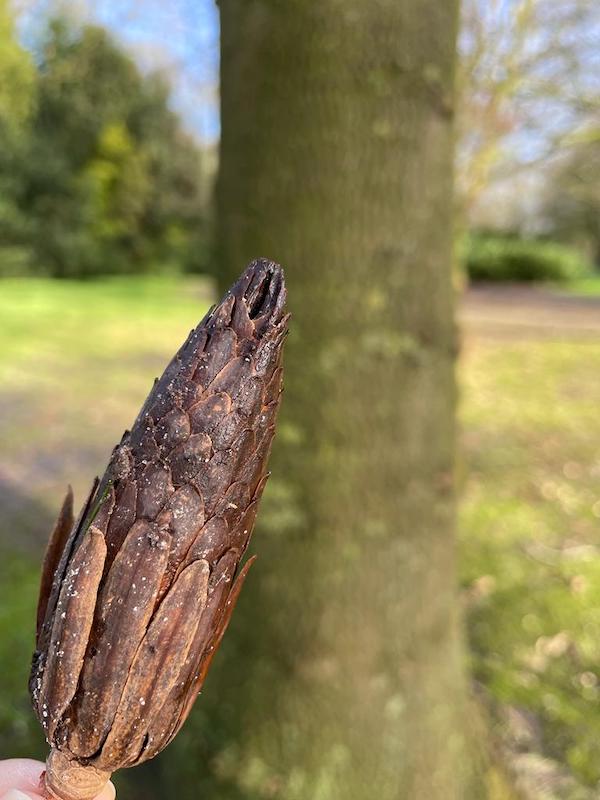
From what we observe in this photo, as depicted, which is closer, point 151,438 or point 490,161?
point 151,438

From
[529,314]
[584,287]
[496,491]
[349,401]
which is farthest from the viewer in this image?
[584,287]

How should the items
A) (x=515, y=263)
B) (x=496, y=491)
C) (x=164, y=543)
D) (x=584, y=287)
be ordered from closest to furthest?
1. (x=164, y=543)
2. (x=496, y=491)
3. (x=584, y=287)
4. (x=515, y=263)

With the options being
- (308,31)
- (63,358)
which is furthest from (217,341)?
(63,358)

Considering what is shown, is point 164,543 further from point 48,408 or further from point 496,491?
point 48,408

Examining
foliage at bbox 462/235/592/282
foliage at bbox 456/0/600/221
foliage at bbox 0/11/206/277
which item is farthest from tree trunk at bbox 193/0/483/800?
foliage at bbox 462/235/592/282

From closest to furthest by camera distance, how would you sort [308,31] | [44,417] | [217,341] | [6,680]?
[217,341]
[308,31]
[6,680]
[44,417]

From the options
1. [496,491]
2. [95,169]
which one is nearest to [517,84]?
[496,491]

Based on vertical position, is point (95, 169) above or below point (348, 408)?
above

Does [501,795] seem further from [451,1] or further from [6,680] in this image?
[451,1]
